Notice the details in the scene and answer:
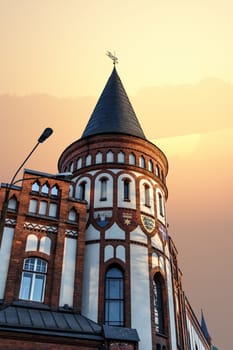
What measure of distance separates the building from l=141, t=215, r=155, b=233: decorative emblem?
77mm

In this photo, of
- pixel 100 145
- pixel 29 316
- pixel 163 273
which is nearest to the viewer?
pixel 29 316

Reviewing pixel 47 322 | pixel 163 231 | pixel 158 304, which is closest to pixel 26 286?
pixel 47 322

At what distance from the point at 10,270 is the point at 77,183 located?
29.6 feet

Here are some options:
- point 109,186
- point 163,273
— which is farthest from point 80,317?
point 109,186

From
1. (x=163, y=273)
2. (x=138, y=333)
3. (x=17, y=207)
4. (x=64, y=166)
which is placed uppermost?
(x=64, y=166)

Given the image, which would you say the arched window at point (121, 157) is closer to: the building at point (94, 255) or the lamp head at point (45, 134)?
the building at point (94, 255)

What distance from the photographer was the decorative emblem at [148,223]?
2526 cm

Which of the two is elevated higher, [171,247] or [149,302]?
[171,247]

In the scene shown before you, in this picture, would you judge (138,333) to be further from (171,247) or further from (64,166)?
(64,166)

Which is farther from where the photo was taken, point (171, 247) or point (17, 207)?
point (171, 247)

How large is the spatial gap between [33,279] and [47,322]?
2.90m

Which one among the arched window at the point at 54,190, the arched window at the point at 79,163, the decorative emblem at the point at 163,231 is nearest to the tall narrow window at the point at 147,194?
the decorative emblem at the point at 163,231

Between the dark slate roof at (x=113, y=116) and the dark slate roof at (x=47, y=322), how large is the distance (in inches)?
533

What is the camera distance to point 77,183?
90.6 ft
